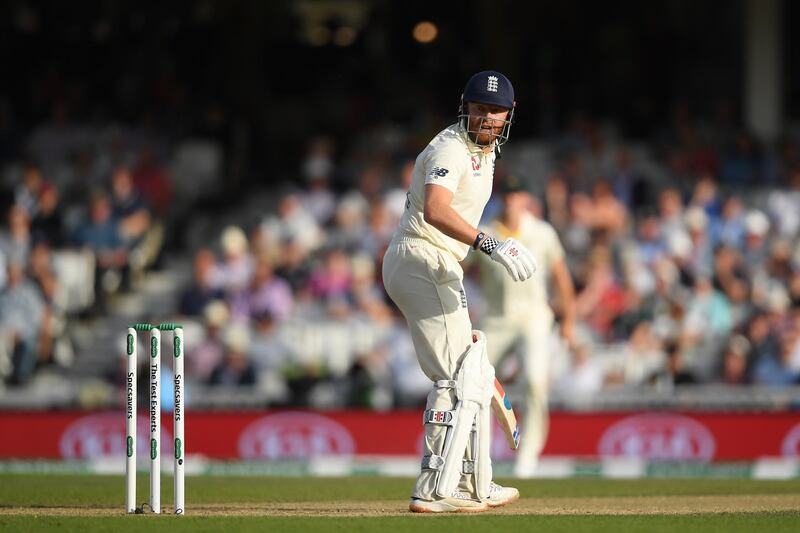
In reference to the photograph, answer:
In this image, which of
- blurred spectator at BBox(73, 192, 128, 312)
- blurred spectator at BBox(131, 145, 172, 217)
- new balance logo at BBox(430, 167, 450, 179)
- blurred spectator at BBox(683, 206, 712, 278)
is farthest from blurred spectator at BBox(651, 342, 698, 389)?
new balance logo at BBox(430, 167, 450, 179)

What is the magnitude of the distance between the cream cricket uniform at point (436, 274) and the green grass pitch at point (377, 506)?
0.62 meters

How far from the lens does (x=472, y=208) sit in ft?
24.6

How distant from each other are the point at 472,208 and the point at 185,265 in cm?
1093

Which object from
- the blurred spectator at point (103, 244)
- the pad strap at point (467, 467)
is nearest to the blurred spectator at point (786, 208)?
the blurred spectator at point (103, 244)

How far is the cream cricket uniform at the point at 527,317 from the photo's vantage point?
1105 cm

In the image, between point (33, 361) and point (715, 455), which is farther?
point (33, 361)

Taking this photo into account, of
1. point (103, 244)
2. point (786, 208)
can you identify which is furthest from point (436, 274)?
point (786, 208)

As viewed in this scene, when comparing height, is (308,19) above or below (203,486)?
above

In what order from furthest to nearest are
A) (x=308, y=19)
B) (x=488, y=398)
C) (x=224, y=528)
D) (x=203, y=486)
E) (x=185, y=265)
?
(x=308, y=19), (x=185, y=265), (x=203, y=486), (x=488, y=398), (x=224, y=528)

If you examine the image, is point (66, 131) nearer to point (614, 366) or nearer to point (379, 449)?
point (379, 449)

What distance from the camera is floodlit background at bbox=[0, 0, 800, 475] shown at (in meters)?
14.6

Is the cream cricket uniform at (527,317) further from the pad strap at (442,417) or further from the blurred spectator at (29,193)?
the blurred spectator at (29,193)

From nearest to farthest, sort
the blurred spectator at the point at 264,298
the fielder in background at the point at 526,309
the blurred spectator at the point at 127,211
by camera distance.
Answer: the fielder in background at the point at 526,309, the blurred spectator at the point at 264,298, the blurred spectator at the point at 127,211

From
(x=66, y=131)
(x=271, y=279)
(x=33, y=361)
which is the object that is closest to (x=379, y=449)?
(x=271, y=279)
